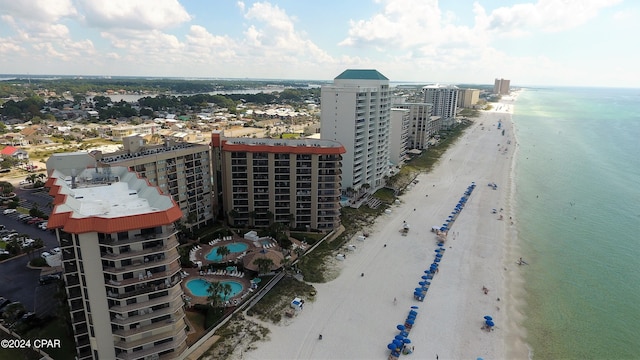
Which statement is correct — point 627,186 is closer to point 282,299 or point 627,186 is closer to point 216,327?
point 282,299

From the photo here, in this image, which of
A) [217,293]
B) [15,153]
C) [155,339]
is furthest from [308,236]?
[15,153]

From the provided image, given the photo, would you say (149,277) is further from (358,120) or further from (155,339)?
(358,120)

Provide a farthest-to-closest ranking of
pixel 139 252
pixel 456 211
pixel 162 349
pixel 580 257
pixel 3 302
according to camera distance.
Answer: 1. pixel 456 211
2. pixel 580 257
3. pixel 3 302
4. pixel 162 349
5. pixel 139 252

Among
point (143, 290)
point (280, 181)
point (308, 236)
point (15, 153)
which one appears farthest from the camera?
point (15, 153)

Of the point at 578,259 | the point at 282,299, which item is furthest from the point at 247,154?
the point at 578,259

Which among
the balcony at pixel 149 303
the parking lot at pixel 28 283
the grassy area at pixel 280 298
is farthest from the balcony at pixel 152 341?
the parking lot at pixel 28 283

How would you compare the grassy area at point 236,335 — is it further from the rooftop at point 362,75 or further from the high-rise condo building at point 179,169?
the rooftop at point 362,75
